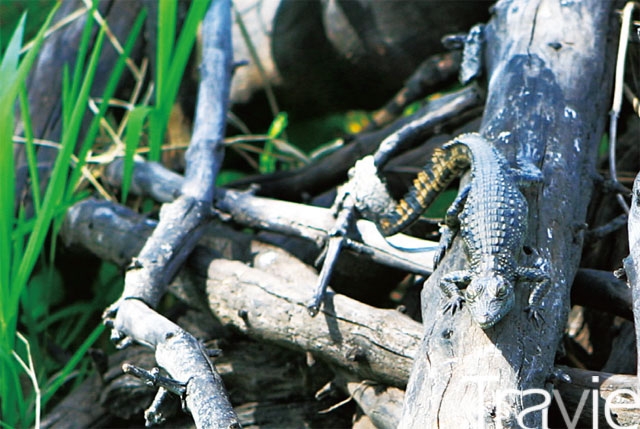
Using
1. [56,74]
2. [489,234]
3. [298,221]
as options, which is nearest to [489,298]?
[489,234]

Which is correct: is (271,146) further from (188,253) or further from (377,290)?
(188,253)

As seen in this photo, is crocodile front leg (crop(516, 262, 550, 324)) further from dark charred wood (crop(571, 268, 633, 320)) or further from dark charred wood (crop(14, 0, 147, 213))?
dark charred wood (crop(14, 0, 147, 213))

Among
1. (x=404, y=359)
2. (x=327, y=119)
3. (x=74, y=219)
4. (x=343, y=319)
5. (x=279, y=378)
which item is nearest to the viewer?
(x=404, y=359)

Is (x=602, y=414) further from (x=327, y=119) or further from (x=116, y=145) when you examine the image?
(x=327, y=119)

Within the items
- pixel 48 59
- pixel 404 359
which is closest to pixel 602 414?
pixel 404 359

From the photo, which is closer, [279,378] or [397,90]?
[279,378]

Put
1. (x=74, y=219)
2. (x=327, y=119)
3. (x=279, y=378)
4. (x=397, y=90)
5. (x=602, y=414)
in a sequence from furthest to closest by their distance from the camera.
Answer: (x=327, y=119) < (x=397, y=90) < (x=74, y=219) < (x=279, y=378) < (x=602, y=414)

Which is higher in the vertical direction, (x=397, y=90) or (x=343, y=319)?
(x=397, y=90)
